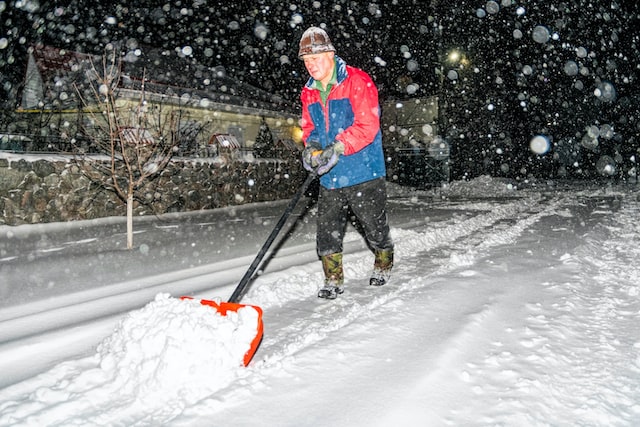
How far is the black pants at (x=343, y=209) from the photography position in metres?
3.39

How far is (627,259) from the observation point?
172 inches

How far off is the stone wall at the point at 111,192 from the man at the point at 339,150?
5.61 m

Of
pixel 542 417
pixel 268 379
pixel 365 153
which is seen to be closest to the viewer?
pixel 542 417

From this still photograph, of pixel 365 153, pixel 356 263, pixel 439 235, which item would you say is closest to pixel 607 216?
pixel 439 235

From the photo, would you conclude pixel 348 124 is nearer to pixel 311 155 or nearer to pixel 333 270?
pixel 311 155

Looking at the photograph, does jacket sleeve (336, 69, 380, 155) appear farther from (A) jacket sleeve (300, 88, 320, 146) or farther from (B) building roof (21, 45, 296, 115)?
(B) building roof (21, 45, 296, 115)

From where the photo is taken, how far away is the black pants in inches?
134

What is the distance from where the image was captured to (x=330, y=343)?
7.84ft

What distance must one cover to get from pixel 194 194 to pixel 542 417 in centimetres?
926

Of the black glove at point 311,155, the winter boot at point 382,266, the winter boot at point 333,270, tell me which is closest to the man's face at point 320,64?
the black glove at point 311,155

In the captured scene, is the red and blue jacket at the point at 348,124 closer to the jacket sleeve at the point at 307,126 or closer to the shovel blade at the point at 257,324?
the jacket sleeve at the point at 307,126

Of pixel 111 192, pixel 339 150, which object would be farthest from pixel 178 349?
pixel 111 192

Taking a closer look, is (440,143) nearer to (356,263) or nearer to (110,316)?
(356,263)

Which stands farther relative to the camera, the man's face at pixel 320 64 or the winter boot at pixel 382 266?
the winter boot at pixel 382 266
